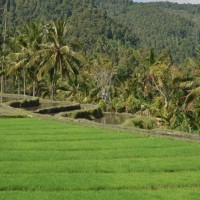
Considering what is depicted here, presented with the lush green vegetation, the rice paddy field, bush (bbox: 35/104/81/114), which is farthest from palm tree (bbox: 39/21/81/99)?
the rice paddy field

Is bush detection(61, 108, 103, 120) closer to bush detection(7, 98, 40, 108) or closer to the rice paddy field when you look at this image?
bush detection(7, 98, 40, 108)

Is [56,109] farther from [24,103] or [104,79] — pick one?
[104,79]

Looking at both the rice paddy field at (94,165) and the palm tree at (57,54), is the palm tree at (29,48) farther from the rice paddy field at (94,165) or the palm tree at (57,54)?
the rice paddy field at (94,165)

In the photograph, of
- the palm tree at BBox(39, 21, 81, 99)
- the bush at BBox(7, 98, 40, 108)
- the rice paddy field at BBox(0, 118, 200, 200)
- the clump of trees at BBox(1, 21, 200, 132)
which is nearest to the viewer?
the rice paddy field at BBox(0, 118, 200, 200)

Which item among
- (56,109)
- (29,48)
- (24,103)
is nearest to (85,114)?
(56,109)

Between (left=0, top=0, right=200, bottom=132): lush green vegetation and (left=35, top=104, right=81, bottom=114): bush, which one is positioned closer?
(left=0, top=0, right=200, bottom=132): lush green vegetation

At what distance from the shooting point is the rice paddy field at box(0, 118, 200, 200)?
10.4 meters

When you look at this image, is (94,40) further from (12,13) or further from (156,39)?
(156,39)

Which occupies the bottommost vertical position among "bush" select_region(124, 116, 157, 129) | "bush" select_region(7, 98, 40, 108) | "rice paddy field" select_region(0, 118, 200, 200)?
"bush" select_region(7, 98, 40, 108)

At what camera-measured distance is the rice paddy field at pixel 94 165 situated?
10.4 metres

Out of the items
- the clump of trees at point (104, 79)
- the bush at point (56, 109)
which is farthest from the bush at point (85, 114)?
the clump of trees at point (104, 79)

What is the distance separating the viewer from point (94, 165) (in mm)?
12852

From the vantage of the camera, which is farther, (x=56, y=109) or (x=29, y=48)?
(x=29, y=48)

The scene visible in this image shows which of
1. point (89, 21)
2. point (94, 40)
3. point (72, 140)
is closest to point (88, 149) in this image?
point (72, 140)
